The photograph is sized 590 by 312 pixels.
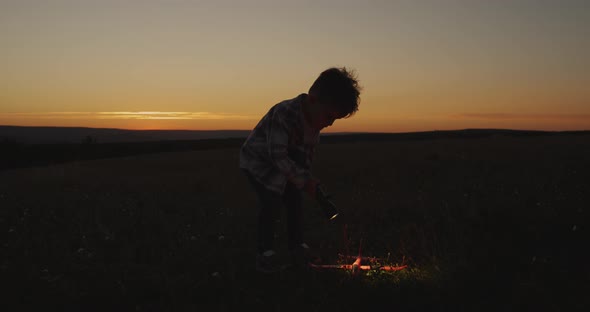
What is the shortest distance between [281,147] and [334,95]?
78cm

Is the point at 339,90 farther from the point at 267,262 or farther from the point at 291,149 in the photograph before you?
the point at 267,262

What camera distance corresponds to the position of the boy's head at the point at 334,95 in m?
4.88

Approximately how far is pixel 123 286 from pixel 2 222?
4.55 meters

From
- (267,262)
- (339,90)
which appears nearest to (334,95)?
(339,90)

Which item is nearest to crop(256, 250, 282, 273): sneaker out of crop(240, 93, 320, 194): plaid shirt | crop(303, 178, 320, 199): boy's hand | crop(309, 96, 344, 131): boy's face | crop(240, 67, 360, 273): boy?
crop(240, 67, 360, 273): boy

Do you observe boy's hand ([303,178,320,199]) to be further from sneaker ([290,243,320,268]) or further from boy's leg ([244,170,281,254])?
sneaker ([290,243,320,268])

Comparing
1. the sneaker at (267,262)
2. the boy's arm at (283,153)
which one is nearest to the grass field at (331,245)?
the sneaker at (267,262)

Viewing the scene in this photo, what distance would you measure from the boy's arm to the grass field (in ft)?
3.13

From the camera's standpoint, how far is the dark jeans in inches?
213

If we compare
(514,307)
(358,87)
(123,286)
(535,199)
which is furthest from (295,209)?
(535,199)

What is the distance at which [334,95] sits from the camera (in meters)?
4.88

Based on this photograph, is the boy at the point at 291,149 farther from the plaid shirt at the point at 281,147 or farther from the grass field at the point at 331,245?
the grass field at the point at 331,245

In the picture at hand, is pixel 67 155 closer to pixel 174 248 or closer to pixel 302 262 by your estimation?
pixel 174 248

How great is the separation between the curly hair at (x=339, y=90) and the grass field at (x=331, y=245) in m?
→ 1.59
